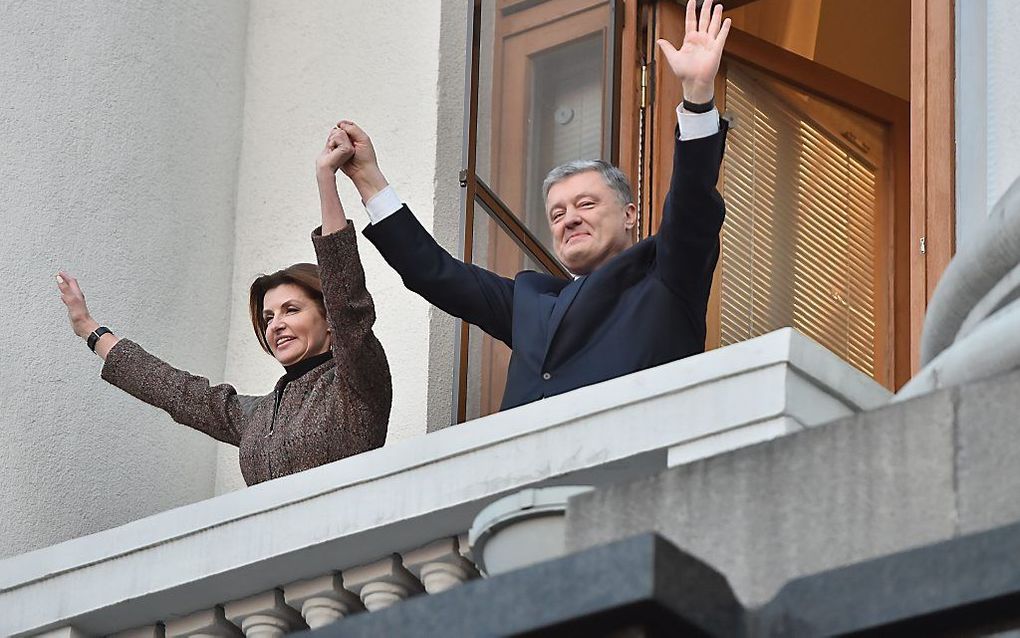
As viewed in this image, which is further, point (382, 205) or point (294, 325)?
point (294, 325)

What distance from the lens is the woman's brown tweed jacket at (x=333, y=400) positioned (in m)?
5.07

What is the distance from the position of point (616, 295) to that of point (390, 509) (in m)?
0.78

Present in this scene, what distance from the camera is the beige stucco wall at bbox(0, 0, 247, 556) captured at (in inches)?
253

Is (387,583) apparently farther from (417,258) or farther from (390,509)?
(417,258)

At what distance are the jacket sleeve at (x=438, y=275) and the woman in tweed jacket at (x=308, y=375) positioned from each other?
0.18 metres

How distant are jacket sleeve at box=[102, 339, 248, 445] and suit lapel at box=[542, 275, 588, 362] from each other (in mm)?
967

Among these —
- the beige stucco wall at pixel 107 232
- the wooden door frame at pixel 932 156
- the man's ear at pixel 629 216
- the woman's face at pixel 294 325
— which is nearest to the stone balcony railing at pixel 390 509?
the woman's face at pixel 294 325

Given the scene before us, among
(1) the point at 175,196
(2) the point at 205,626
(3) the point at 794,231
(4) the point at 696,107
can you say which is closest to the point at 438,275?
(4) the point at 696,107

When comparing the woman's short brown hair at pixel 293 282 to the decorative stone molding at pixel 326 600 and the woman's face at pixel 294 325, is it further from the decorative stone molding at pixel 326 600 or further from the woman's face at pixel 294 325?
the decorative stone molding at pixel 326 600

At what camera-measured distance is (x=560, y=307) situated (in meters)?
5.14

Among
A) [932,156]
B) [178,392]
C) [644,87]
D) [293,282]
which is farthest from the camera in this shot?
[644,87]

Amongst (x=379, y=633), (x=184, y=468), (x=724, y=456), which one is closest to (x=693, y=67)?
(x=724, y=456)

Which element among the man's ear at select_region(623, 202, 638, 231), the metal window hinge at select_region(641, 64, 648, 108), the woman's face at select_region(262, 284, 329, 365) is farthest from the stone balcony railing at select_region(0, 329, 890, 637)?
the metal window hinge at select_region(641, 64, 648, 108)

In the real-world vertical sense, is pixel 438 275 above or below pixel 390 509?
above
